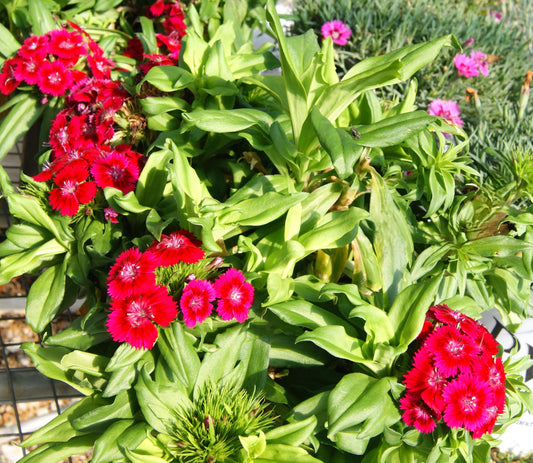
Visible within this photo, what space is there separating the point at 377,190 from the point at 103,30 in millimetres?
1503

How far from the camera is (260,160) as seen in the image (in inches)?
62.1

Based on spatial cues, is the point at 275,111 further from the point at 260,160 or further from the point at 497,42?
the point at 497,42

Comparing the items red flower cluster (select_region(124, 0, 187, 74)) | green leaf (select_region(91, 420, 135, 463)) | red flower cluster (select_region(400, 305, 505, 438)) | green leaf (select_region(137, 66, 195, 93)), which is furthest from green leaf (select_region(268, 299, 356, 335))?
red flower cluster (select_region(124, 0, 187, 74))

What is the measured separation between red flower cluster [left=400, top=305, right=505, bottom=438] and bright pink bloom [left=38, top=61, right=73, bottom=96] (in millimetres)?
1403

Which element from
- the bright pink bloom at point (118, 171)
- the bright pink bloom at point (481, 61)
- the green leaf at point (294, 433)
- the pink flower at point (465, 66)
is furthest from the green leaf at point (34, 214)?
the bright pink bloom at point (481, 61)

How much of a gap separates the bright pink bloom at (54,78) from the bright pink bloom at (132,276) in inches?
34.4

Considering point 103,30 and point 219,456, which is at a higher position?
point 103,30

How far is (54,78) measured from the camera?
6.05 ft

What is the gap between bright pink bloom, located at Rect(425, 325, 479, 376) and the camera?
113 centimetres

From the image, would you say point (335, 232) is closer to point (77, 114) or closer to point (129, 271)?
Answer: point (129, 271)

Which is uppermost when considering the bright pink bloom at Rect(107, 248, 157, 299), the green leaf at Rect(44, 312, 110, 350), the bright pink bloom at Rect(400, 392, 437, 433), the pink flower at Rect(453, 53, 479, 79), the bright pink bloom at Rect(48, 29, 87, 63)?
Result: the bright pink bloom at Rect(48, 29, 87, 63)

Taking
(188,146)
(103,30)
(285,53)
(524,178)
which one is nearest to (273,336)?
(188,146)

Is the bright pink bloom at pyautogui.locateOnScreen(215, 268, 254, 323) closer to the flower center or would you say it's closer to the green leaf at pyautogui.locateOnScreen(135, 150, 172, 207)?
the flower center

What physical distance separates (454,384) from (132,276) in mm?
709
